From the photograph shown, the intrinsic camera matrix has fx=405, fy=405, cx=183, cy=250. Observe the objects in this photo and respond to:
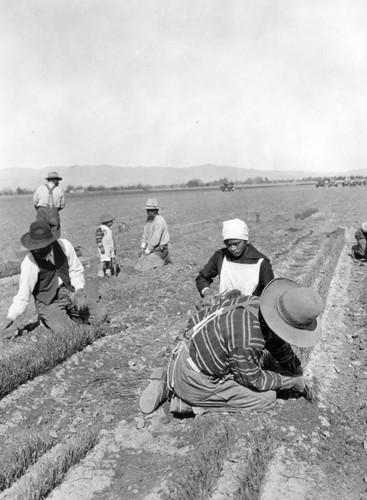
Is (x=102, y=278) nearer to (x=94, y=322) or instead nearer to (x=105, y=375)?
(x=94, y=322)

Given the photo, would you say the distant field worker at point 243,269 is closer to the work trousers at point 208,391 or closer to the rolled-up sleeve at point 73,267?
the work trousers at point 208,391

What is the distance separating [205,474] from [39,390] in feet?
6.40

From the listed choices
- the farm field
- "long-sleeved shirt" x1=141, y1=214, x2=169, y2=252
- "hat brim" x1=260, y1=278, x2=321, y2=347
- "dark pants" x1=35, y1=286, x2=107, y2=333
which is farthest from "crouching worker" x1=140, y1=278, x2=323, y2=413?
"long-sleeved shirt" x1=141, y1=214, x2=169, y2=252

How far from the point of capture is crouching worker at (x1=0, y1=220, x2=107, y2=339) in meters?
4.63

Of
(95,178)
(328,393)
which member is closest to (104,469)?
(328,393)

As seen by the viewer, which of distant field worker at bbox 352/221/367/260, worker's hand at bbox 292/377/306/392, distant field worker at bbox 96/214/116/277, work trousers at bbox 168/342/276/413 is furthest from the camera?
distant field worker at bbox 352/221/367/260

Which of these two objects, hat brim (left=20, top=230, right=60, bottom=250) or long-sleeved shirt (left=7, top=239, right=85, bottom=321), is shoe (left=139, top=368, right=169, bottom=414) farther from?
hat brim (left=20, top=230, right=60, bottom=250)

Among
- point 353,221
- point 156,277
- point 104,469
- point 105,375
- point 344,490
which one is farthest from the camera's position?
point 353,221

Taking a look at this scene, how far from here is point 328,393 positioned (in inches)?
150

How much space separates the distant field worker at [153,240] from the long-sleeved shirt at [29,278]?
10.4 feet

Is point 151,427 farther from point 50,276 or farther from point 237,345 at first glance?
point 50,276

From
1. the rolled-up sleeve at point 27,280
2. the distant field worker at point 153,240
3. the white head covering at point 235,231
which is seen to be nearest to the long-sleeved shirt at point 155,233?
the distant field worker at point 153,240

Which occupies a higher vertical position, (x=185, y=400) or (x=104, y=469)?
(x=185, y=400)

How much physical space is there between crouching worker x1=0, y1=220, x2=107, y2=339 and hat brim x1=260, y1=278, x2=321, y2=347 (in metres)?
2.69
